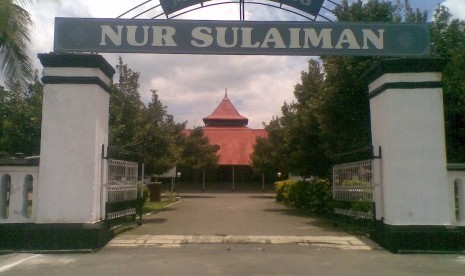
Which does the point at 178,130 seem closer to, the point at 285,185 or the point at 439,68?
the point at 285,185

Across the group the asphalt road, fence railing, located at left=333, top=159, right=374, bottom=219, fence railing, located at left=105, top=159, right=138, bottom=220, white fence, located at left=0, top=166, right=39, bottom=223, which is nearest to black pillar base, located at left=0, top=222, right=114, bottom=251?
the asphalt road

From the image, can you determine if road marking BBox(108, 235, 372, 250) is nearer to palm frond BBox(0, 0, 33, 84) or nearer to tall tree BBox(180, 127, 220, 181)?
palm frond BBox(0, 0, 33, 84)

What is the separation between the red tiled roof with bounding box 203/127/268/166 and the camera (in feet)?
132

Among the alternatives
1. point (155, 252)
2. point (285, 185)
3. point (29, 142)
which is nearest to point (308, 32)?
point (155, 252)

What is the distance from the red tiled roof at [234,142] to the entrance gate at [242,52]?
1156 inches

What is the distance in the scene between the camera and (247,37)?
9500 millimetres

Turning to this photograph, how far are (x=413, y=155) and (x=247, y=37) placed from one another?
3905 millimetres

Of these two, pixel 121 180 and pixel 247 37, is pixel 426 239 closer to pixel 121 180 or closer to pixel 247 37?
pixel 247 37

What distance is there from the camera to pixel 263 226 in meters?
13.6

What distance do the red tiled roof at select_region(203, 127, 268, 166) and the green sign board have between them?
29291 mm

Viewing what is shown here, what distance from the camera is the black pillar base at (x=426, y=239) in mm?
8742

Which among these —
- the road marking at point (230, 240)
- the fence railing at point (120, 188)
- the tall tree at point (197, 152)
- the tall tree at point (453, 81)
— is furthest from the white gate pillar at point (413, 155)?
the tall tree at point (197, 152)

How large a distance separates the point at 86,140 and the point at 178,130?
72.8 ft

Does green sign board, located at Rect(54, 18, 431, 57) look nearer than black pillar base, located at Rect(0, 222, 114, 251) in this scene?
No
